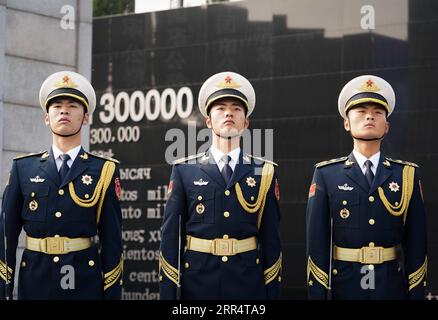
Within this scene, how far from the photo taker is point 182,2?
23.6 meters

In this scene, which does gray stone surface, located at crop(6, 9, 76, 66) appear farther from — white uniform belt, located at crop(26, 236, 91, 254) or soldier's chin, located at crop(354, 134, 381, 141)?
soldier's chin, located at crop(354, 134, 381, 141)

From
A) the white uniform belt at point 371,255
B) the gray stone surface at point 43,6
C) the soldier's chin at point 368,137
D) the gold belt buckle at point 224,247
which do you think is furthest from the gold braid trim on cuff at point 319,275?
the gray stone surface at point 43,6

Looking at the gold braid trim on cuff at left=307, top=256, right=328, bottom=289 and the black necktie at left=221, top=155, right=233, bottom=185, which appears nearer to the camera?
the gold braid trim on cuff at left=307, top=256, right=328, bottom=289

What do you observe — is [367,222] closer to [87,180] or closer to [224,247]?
[224,247]

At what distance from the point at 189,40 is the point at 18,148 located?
727 cm

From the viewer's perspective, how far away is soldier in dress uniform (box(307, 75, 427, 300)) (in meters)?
9.52

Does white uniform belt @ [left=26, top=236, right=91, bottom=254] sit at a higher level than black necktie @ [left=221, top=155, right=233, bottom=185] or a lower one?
lower

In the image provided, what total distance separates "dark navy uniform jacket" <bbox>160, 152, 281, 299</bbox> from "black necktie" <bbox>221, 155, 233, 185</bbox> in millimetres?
37

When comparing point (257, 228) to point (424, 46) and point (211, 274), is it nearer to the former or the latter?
point (211, 274)

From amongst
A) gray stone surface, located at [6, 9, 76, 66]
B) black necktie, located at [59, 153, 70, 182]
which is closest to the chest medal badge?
black necktie, located at [59, 153, 70, 182]

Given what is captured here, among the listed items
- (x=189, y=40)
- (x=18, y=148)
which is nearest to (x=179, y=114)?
(x=189, y=40)

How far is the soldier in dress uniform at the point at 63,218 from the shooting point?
953 cm

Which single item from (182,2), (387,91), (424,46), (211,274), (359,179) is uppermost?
(182,2)

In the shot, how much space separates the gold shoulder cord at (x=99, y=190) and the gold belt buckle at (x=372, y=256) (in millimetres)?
2259
